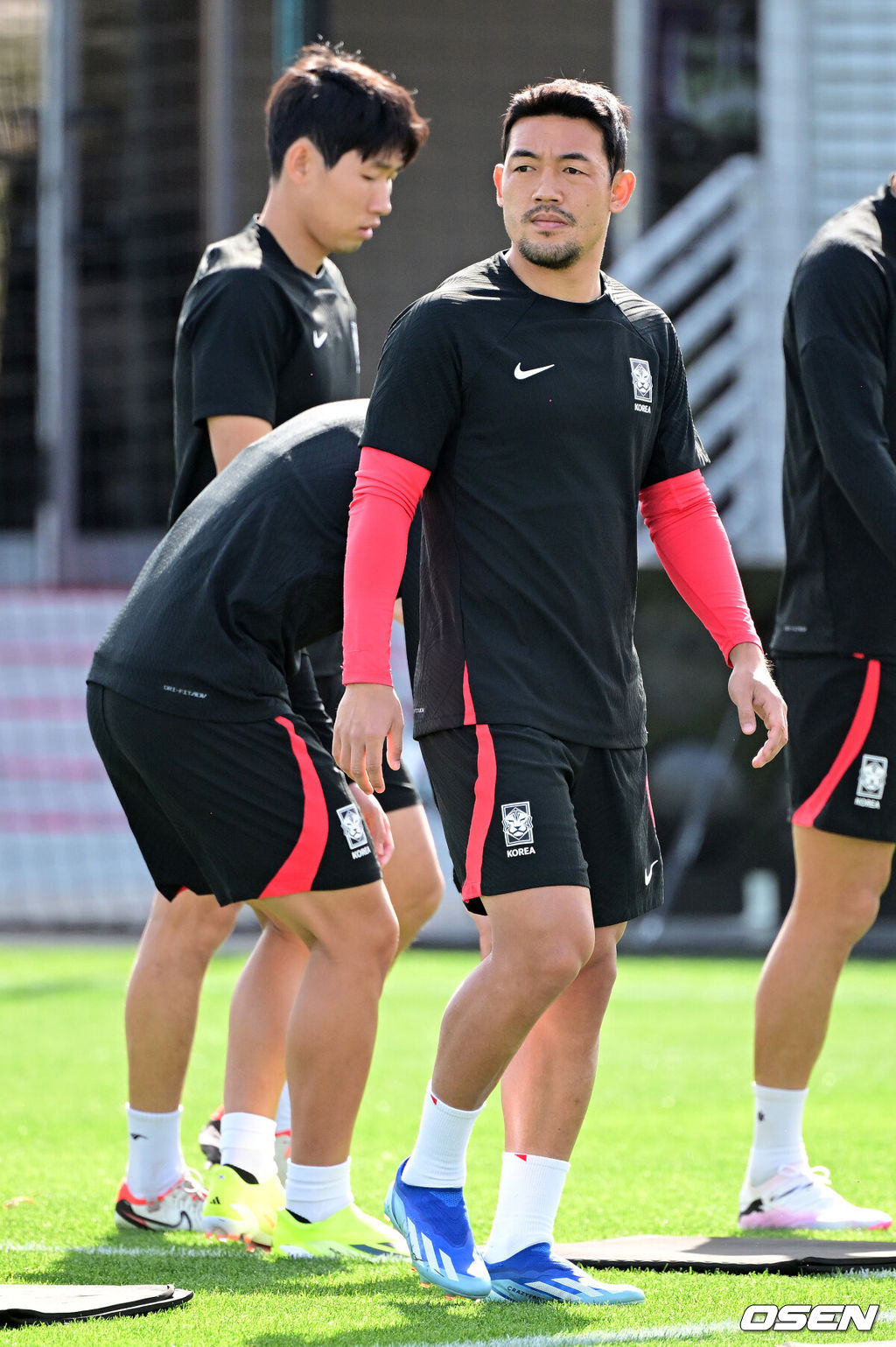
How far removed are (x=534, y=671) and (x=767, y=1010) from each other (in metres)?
1.18

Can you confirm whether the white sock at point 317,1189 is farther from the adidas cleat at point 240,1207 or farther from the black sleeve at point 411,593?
the black sleeve at point 411,593

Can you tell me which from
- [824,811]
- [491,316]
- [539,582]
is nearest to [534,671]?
[539,582]

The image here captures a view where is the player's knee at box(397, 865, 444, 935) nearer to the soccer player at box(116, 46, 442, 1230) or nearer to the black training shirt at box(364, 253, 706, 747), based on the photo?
the soccer player at box(116, 46, 442, 1230)

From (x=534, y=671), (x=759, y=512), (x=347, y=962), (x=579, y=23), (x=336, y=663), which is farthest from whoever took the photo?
(x=579, y=23)

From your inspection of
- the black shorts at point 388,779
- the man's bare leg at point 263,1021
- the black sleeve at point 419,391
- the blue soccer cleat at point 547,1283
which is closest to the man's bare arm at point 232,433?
the black shorts at point 388,779

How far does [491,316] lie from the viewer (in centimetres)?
301

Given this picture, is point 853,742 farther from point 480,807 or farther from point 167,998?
point 167,998

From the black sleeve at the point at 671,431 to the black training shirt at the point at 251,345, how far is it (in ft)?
3.02

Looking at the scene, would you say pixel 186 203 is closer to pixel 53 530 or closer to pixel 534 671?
pixel 53 530

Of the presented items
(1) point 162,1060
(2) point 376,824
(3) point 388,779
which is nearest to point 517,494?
(2) point 376,824

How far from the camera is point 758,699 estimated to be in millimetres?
3078

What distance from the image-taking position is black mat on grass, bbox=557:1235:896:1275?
3143 mm

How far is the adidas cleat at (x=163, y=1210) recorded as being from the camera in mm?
3586

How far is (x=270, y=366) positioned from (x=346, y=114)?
57 centimetres
